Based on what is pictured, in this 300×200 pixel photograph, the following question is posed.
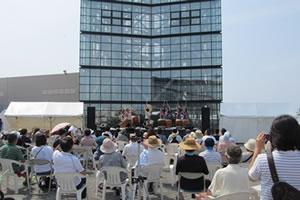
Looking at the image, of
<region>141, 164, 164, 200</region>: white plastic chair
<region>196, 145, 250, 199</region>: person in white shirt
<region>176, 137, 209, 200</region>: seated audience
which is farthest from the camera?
<region>141, 164, 164, 200</region>: white plastic chair

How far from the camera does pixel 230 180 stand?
3.47 m


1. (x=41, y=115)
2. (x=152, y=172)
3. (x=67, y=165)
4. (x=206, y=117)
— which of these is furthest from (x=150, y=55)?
(x=67, y=165)

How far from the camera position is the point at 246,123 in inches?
774

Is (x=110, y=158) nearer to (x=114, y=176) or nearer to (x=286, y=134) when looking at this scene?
(x=114, y=176)

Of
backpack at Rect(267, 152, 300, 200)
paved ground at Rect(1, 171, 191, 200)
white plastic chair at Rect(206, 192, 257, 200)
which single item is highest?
backpack at Rect(267, 152, 300, 200)

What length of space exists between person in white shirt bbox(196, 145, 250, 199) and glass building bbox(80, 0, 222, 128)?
27.8m

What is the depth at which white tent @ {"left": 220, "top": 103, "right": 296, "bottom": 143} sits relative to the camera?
19.3 meters

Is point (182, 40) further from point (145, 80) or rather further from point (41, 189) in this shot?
point (41, 189)

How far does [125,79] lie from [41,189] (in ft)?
88.0

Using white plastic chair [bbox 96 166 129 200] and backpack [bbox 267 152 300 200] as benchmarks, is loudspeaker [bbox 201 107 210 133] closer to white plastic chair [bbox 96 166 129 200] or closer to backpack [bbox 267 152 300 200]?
white plastic chair [bbox 96 166 129 200]

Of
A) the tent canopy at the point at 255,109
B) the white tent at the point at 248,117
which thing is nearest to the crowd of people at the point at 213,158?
the white tent at the point at 248,117

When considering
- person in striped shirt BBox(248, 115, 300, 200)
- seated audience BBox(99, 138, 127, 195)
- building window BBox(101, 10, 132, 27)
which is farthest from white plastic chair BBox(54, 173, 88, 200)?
building window BBox(101, 10, 132, 27)

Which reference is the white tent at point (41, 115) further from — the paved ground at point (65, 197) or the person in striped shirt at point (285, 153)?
the person in striped shirt at point (285, 153)

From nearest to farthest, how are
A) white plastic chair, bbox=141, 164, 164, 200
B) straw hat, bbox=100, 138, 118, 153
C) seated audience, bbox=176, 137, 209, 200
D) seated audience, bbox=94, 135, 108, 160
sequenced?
seated audience, bbox=176, 137, 209, 200
white plastic chair, bbox=141, 164, 164, 200
straw hat, bbox=100, 138, 118, 153
seated audience, bbox=94, 135, 108, 160
